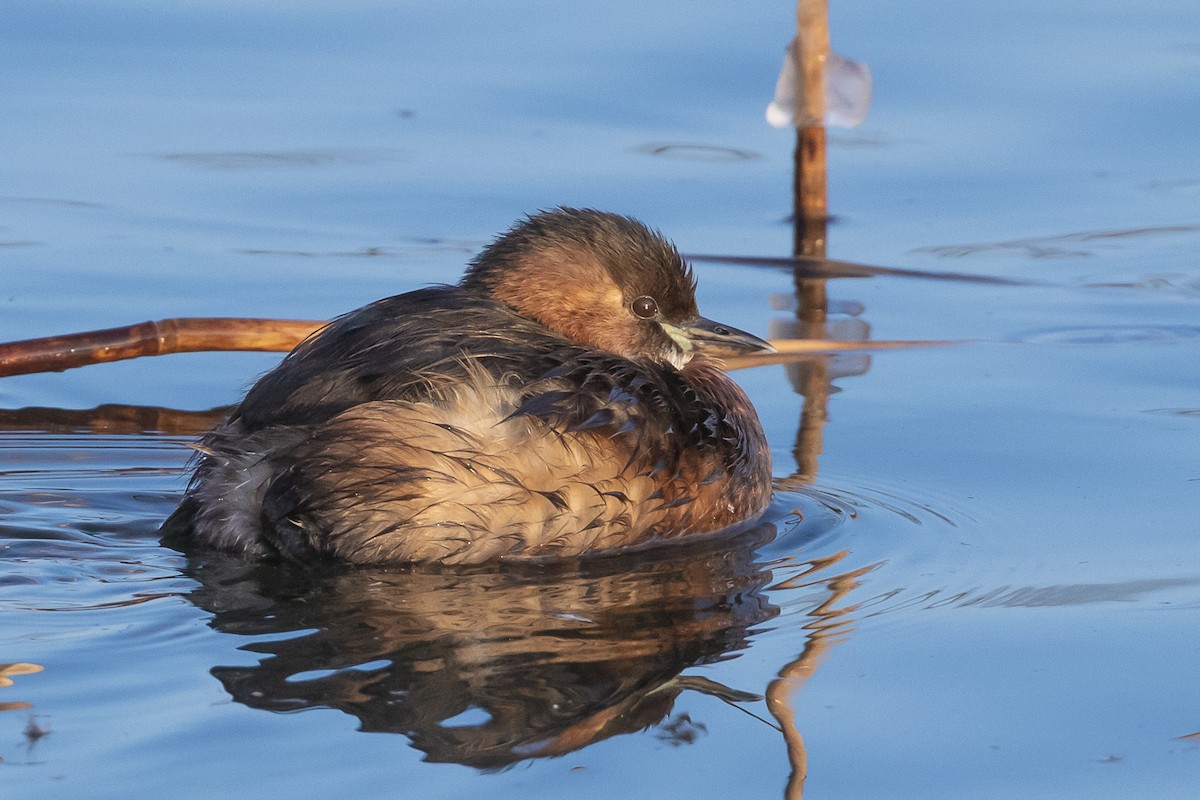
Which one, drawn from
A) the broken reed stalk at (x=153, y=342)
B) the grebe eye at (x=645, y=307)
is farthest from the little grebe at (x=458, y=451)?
the broken reed stalk at (x=153, y=342)

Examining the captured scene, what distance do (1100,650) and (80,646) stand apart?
7.59 feet

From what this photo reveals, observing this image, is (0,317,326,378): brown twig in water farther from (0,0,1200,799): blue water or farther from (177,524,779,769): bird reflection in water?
(177,524,779,769): bird reflection in water

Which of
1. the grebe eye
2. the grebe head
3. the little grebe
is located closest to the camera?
the little grebe

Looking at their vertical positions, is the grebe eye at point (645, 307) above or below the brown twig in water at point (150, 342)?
above

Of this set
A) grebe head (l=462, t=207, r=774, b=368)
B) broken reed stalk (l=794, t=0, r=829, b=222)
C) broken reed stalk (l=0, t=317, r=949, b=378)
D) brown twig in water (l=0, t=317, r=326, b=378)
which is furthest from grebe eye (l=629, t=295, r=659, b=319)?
broken reed stalk (l=794, t=0, r=829, b=222)

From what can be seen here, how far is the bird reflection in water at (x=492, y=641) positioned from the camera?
4.24m

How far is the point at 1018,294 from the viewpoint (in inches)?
332

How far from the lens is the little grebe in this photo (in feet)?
17.2

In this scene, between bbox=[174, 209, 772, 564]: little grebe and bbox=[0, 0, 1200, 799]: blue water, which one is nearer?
bbox=[0, 0, 1200, 799]: blue water

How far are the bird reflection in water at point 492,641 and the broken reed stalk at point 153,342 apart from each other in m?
1.64

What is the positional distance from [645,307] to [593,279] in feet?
0.72

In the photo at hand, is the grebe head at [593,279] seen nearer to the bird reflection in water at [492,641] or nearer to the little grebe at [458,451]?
the little grebe at [458,451]

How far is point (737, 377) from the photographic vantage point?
748 centimetres

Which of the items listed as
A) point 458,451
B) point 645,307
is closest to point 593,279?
point 645,307
